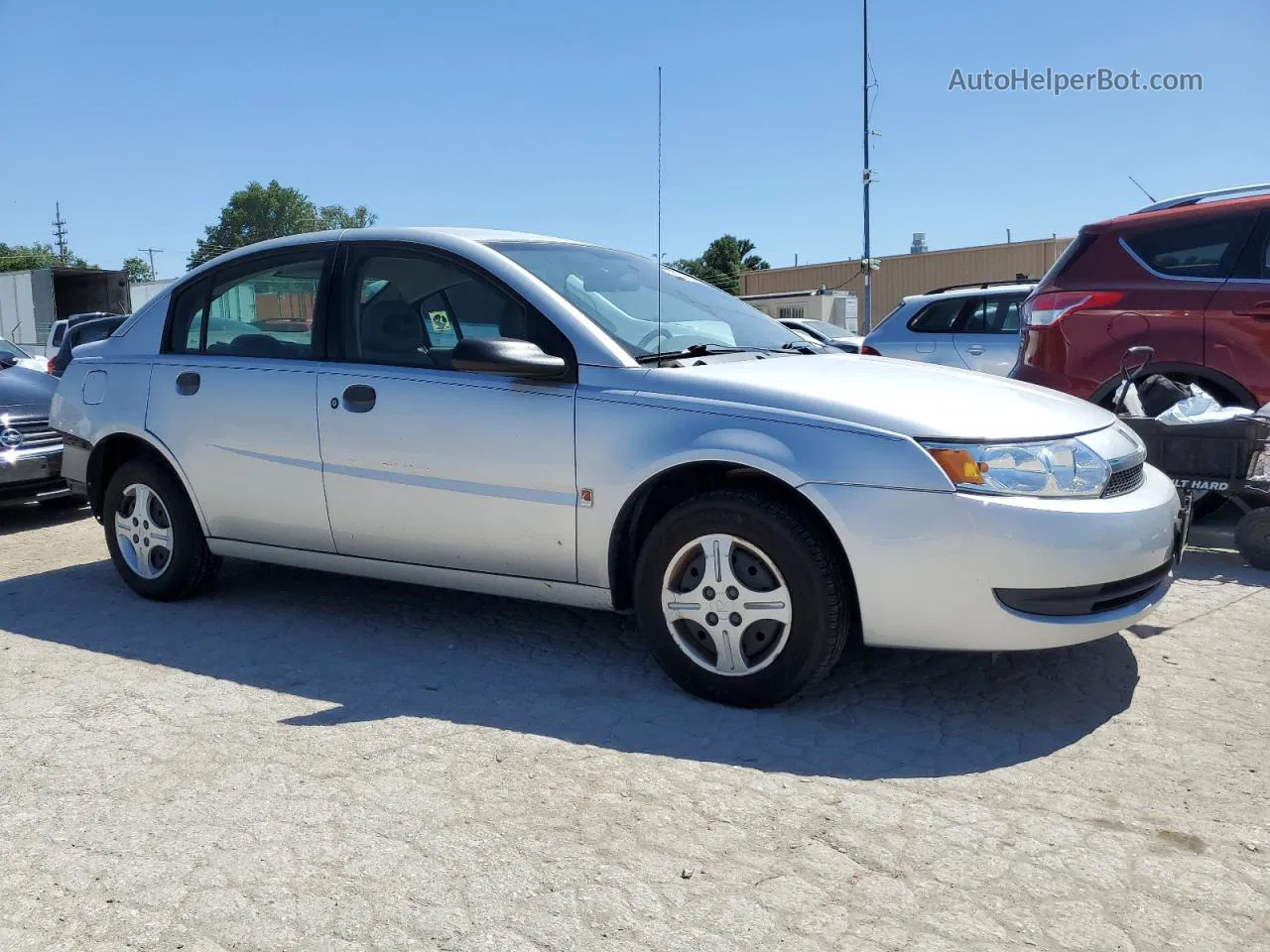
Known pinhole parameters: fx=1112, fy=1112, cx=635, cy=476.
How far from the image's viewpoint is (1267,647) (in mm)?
4234

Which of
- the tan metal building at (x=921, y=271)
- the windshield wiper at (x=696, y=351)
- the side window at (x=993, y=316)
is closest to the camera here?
the windshield wiper at (x=696, y=351)

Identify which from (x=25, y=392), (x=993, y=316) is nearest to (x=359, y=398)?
(x=25, y=392)

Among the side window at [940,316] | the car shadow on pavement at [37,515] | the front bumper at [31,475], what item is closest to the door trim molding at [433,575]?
the front bumper at [31,475]

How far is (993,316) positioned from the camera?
33.8 feet

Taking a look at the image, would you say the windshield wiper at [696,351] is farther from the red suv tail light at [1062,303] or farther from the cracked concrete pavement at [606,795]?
the red suv tail light at [1062,303]

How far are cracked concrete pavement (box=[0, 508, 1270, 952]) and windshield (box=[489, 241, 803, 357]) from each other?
1.24 metres

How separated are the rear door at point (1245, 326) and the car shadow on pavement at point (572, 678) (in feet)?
7.82

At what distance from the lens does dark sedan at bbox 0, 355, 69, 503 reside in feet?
23.7

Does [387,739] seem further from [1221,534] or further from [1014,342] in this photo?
[1014,342]

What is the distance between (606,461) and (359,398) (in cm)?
115

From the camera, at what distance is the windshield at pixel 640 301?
4.14 m

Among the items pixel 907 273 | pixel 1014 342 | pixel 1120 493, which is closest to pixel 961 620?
pixel 1120 493

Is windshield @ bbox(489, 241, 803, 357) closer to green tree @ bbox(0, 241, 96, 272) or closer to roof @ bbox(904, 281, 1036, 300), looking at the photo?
roof @ bbox(904, 281, 1036, 300)

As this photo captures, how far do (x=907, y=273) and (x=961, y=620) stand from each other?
119 feet
